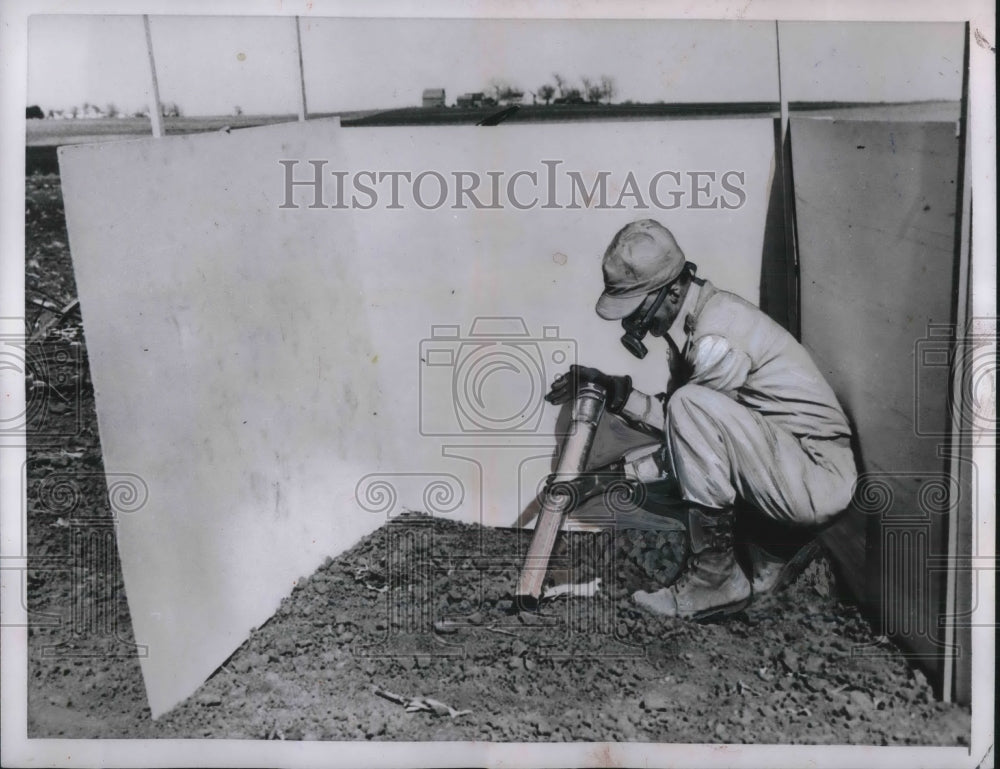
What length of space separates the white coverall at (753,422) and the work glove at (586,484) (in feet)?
0.57

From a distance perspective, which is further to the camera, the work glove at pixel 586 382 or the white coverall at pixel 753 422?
the work glove at pixel 586 382

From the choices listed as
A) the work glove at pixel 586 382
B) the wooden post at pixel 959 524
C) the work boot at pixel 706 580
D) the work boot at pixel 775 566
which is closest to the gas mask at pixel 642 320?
the work glove at pixel 586 382

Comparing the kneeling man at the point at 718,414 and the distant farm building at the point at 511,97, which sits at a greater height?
the distant farm building at the point at 511,97

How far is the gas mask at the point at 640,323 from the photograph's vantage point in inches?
105

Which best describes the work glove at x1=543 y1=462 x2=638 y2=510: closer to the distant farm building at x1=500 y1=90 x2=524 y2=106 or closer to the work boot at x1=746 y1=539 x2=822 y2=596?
the work boot at x1=746 y1=539 x2=822 y2=596

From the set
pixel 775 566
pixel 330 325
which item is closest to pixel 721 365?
pixel 775 566

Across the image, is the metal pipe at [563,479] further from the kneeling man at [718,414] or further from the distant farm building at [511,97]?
the distant farm building at [511,97]

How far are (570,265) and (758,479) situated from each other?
85 centimetres

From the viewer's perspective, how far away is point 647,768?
8.71 feet

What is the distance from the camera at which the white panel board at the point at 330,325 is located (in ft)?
8.41

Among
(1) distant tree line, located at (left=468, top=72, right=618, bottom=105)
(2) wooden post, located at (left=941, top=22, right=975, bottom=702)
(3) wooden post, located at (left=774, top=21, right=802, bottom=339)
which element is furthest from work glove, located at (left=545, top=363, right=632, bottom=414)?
(2) wooden post, located at (left=941, top=22, right=975, bottom=702)

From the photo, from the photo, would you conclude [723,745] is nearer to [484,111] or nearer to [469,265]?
[469,265]

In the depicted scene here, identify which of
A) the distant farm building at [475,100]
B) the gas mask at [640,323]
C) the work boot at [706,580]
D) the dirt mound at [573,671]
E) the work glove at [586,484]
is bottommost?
the dirt mound at [573,671]

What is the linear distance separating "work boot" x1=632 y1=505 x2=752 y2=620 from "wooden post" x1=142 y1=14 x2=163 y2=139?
1944mm
